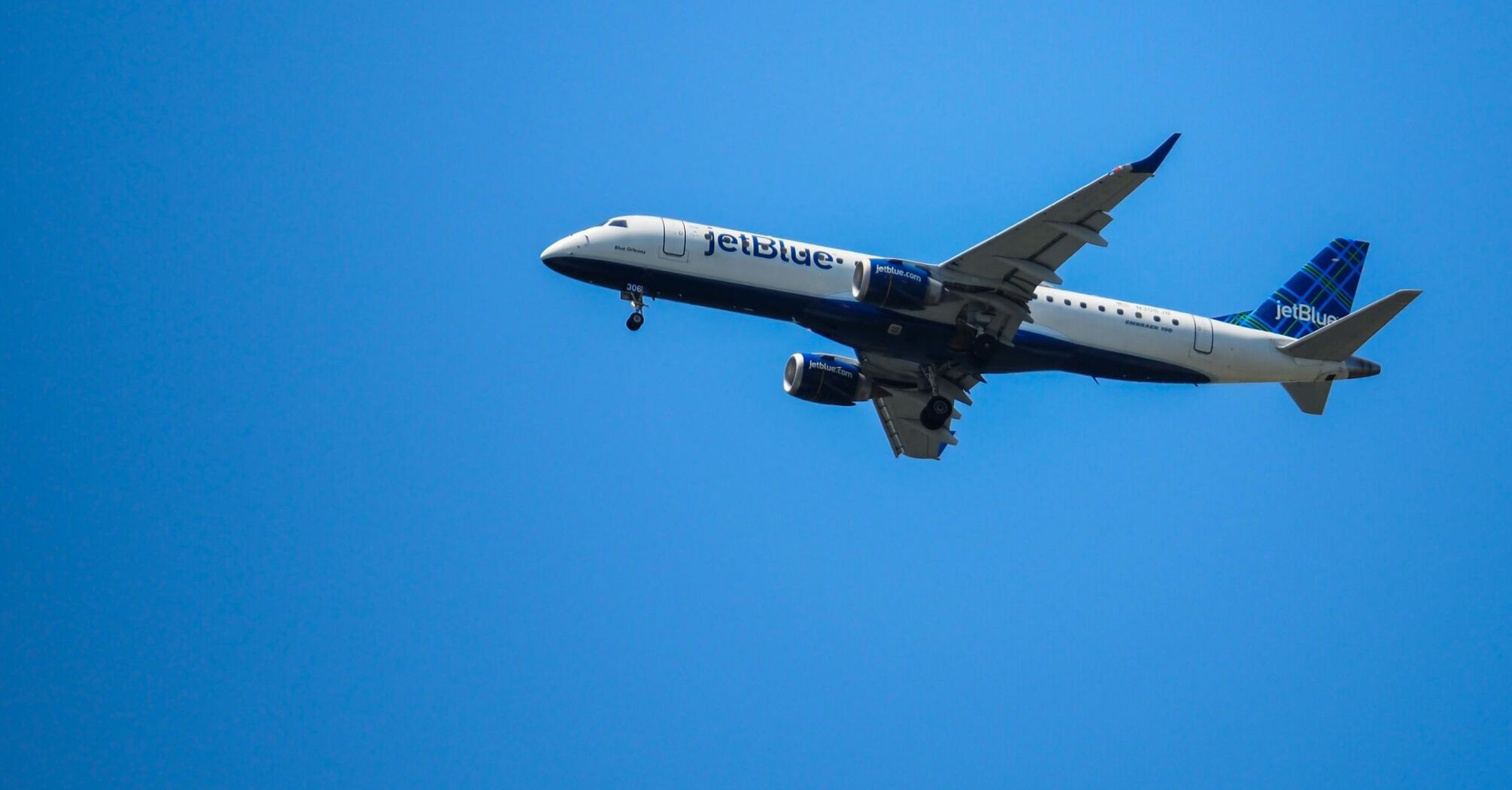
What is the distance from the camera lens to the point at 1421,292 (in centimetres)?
4125

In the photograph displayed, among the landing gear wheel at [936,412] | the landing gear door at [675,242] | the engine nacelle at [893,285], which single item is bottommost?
the landing gear wheel at [936,412]

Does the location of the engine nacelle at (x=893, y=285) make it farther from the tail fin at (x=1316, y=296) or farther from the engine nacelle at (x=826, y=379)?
the tail fin at (x=1316, y=296)

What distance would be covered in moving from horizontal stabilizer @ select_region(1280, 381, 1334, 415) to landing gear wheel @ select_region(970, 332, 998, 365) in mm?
10019

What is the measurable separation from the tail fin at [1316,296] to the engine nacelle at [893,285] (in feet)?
37.9

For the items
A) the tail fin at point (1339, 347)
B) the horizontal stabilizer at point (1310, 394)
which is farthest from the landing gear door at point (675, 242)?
the horizontal stabilizer at point (1310, 394)

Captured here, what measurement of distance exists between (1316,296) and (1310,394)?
13.6 ft

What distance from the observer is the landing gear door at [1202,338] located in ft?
149

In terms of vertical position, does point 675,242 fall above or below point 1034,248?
above

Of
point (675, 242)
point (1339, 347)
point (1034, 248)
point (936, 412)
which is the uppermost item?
point (675, 242)

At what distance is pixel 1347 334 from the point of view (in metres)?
44.7

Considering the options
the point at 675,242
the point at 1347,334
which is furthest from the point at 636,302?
the point at 1347,334

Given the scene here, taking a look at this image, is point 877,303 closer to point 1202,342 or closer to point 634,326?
point 634,326

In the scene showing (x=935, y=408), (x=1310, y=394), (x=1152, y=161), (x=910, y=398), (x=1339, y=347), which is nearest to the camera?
(x=1152, y=161)

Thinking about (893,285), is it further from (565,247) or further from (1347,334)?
(1347,334)
